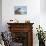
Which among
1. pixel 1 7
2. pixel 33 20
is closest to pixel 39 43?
pixel 33 20

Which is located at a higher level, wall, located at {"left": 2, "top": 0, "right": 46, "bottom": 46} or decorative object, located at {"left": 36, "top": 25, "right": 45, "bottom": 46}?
wall, located at {"left": 2, "top": 0, "right": 46, "bottom": 46}

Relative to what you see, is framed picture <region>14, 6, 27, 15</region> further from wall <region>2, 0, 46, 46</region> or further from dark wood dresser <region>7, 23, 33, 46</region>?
dark wood dresser <region>7, 23, 33, 46</region>

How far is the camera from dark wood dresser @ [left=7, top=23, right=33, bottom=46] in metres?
5.30

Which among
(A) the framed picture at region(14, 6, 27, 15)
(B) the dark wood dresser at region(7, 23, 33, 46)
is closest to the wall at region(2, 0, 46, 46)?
(A) the framed picture at region(14, 6, 27, 15)

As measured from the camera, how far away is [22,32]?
5379mm

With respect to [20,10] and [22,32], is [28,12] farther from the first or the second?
[22,32]

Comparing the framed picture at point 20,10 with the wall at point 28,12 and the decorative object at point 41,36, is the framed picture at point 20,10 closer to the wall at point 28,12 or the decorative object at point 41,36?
the wall at point 28,12

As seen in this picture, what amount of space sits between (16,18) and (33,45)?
1228mm

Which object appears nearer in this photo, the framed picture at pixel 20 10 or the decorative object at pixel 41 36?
the decorative object at pixel 41 36

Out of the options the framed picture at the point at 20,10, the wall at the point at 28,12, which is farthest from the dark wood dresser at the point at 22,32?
the framed picture at the point at 20,10

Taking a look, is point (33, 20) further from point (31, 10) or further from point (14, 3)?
point (14, 3)

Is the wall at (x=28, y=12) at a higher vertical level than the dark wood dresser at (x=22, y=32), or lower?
higher

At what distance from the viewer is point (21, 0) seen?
5504 mm

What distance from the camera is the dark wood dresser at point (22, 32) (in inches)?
209
